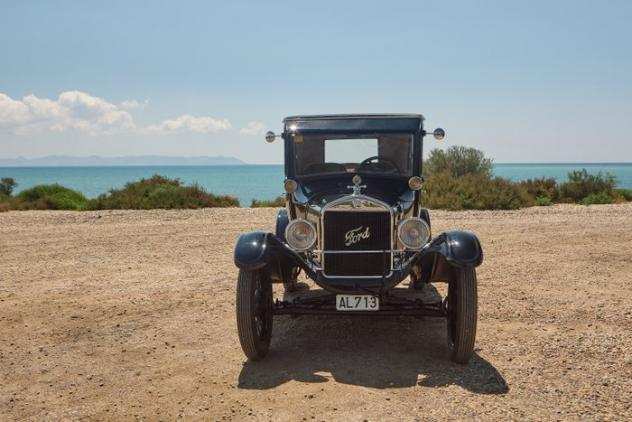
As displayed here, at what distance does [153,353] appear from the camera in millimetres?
5285

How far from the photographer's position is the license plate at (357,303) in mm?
4898

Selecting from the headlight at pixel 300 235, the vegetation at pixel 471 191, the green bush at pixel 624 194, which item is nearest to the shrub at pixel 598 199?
the green bush at pixel 624 194

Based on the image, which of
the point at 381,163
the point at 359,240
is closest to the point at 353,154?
the point at 381,163

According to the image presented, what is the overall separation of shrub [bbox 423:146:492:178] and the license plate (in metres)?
17.6

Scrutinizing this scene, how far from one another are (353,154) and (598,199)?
15152 millimetres

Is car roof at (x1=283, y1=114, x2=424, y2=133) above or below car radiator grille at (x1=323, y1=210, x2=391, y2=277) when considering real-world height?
above

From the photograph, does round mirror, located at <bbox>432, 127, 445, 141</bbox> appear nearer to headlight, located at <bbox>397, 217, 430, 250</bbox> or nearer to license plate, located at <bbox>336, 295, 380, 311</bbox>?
headlight, located at <bbox>397, 217, 430, 250</bbox>

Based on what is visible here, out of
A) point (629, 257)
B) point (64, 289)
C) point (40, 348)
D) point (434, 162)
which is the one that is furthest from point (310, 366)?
point (434, 162)

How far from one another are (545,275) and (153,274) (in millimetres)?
5740

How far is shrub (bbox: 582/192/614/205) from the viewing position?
18391 mm

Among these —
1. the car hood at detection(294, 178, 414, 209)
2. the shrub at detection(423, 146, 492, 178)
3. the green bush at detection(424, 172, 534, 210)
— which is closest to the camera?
the car hood at detection(294, 178, 414, 209)

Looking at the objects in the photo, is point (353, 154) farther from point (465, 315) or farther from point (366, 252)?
point (465, 315)

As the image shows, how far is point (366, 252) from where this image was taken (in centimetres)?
508

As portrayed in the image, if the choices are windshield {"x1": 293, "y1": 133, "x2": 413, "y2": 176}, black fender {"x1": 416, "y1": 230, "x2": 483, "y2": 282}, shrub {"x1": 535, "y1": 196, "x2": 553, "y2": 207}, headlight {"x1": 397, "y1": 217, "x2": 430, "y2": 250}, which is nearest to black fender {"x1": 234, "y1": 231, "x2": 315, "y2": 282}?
headlight {"x1": 397, "y1": 217, "x2": 430, "y2": 250}
